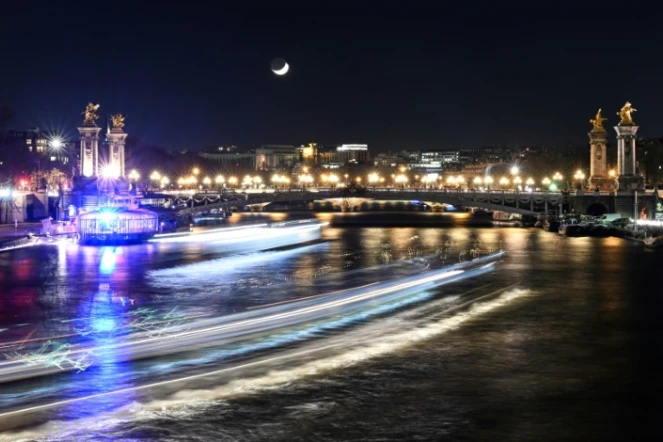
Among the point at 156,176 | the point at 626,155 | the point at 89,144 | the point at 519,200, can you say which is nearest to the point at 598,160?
the point at 626,155

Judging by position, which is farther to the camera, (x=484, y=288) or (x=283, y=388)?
(x=484, y=288)

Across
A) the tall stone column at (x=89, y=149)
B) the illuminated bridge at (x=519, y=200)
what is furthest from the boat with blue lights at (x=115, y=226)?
the tall stone column at (x=89, y=149)

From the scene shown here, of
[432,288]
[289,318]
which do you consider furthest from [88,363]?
[432,288]

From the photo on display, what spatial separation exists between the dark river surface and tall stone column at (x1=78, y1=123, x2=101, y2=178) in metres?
52.3

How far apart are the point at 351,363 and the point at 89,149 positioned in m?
74.9

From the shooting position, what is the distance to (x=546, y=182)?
125312 mm

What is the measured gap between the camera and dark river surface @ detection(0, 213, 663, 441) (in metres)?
13.2

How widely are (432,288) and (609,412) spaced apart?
15.5 metres

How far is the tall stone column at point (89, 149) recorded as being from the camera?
86.4m

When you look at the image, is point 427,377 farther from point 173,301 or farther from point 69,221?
point 69,221

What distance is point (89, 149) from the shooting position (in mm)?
87438

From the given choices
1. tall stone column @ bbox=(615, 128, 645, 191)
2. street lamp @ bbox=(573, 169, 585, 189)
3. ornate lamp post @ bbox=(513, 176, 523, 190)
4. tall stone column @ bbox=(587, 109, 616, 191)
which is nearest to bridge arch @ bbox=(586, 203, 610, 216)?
tall stone column @ bbox=(615, 128, 645, 191)

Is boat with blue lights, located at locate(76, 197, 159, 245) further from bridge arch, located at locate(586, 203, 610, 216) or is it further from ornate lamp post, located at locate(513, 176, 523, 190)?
ornate lamp post, located at locate(513, 176, 523, 190)

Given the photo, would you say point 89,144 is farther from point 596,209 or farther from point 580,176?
point 580,176
